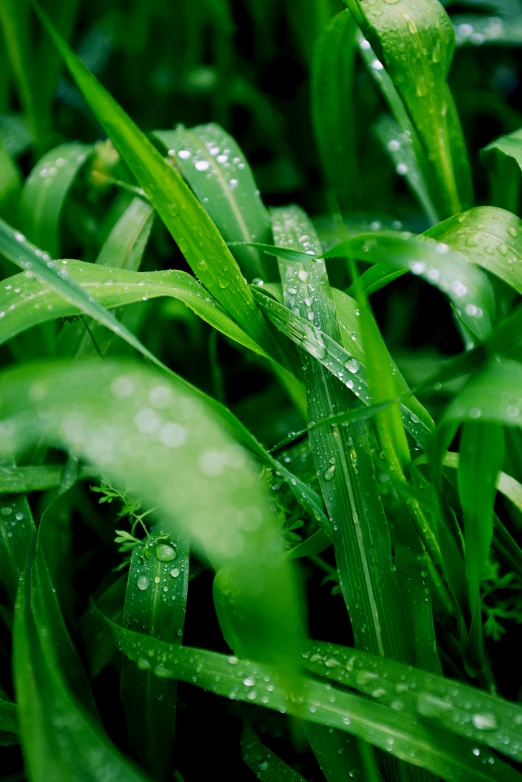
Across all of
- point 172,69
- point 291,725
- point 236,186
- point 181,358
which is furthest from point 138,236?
point 172,69

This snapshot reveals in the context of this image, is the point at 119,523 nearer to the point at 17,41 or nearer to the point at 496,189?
the point at 496,189

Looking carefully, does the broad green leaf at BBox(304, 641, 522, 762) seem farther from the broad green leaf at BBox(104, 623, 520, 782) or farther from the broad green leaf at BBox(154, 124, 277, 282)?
the broad green leaf at BBox(154, 124, 277, 282)

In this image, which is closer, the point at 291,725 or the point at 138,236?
the point at 291,725

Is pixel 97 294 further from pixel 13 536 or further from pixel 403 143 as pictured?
pixel 403 143

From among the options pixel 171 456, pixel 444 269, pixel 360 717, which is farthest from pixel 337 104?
pixel 360 717

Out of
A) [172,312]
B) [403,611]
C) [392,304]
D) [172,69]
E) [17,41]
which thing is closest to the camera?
[403,611]

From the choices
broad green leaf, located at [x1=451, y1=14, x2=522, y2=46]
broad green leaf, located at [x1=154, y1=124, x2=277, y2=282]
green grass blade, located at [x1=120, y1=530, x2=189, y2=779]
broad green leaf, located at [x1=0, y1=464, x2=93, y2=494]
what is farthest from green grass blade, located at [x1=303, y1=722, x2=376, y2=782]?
broad green leaf, located at [x1=451, y1=14, x2=522, y2=46]

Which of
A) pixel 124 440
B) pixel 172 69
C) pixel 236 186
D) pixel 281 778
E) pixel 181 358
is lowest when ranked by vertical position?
pixel 281 778
